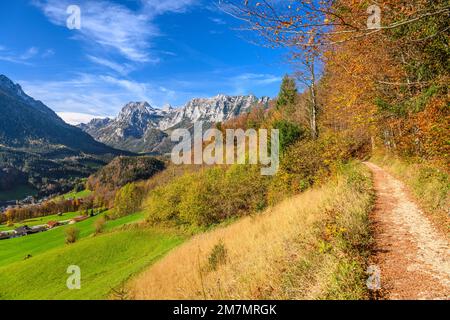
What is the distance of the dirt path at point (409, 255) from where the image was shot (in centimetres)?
507

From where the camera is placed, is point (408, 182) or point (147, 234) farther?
point (147, 234)

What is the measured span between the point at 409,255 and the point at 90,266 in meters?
42.5

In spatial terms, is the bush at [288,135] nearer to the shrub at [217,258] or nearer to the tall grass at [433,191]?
the tall grass at [433,191]

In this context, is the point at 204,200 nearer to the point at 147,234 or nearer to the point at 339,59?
the point at 147,234

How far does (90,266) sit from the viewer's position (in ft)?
132

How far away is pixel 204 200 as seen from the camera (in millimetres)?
49469

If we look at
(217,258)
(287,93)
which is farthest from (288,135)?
(287,93)

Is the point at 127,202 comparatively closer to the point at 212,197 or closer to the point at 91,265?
the point at 212,197

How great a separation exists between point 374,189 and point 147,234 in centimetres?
4771

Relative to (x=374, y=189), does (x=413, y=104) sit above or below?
above

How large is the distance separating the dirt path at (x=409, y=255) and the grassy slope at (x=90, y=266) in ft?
74.9

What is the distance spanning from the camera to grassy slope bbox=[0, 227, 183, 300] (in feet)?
101

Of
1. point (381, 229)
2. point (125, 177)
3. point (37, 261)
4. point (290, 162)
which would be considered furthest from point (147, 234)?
point (125, 177)
